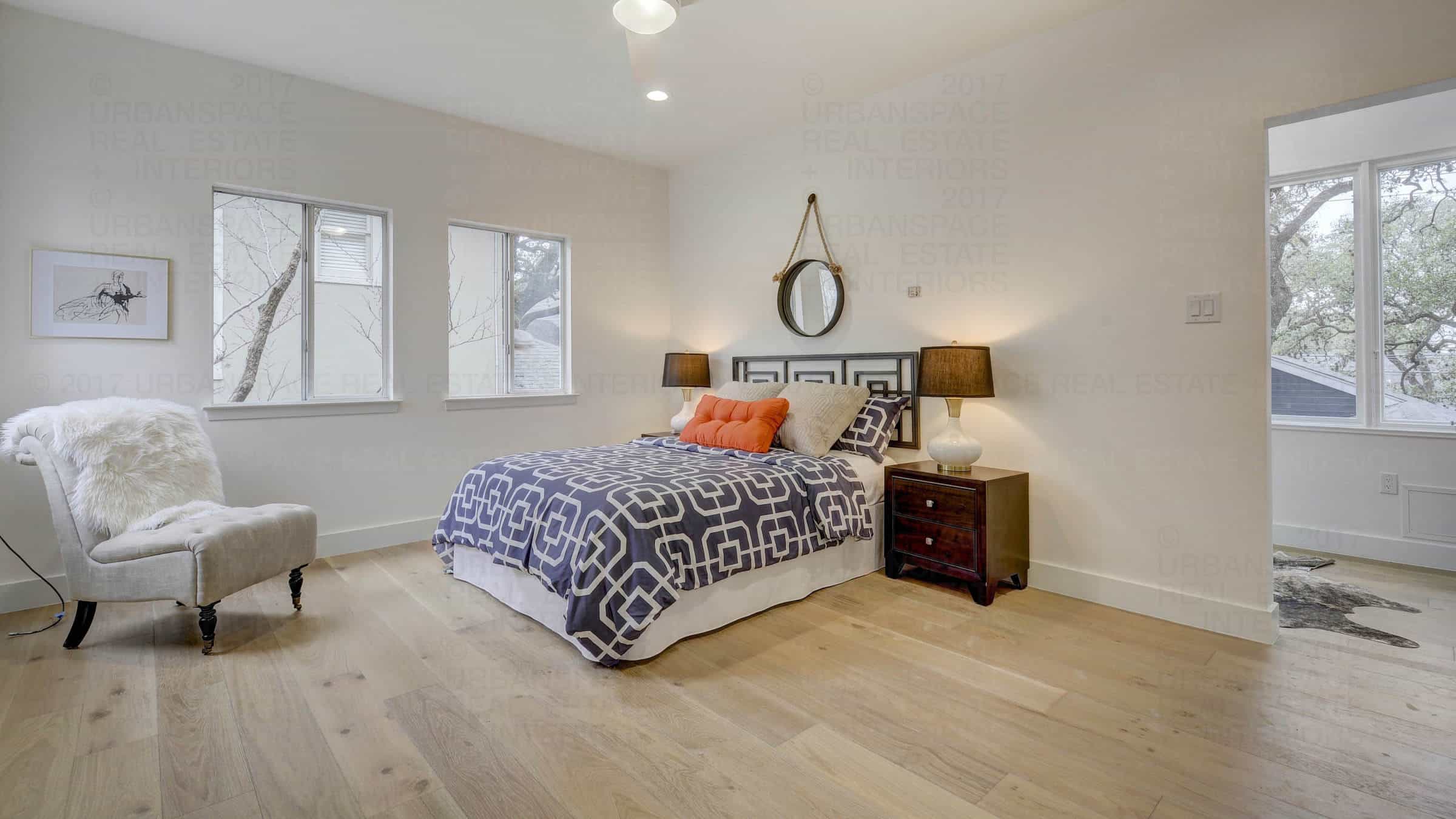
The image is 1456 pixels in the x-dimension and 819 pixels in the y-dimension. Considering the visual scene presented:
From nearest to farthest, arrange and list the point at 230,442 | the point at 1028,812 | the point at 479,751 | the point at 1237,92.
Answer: the point at 1028,812 → the point at 479,751 → the point at 1237,92 → the point at 230,442

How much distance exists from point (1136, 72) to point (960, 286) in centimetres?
118

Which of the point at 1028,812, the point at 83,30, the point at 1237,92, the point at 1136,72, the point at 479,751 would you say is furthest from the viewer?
the point at 83,30

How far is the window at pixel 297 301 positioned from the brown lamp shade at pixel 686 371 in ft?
6.19

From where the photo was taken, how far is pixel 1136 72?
289 centimetres

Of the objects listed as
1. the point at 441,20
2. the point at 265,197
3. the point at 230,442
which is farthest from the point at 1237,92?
the point at 230,442

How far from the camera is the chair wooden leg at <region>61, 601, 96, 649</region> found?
2508 mm

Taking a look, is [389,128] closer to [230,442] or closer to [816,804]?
[230,442]

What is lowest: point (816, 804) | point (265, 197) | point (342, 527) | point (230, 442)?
point (816, 804)

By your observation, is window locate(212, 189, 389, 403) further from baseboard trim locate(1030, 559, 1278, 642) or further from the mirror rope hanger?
baseboard trim locate(1030, 559, 1278, 642)

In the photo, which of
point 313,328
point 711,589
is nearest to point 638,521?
point 711,589

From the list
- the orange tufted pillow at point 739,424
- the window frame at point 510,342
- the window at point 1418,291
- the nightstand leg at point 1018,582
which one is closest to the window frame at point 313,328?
the window frame at point 510,342

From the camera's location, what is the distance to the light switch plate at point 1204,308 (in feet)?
8.79

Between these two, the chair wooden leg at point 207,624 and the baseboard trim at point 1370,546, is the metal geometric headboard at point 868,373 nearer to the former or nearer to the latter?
the baseboard trim at point 1370,546

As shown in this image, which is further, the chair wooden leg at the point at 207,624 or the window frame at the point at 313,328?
the window frame at the point at 313,328
